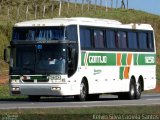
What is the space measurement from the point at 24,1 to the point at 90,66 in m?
51.0

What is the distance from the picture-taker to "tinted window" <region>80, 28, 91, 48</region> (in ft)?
106

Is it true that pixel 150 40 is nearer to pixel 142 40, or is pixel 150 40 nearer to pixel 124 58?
pixel 142 40

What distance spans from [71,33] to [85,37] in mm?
1180

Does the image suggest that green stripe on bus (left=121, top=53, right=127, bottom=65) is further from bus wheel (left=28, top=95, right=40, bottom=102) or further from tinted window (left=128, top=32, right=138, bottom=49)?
bus wheel (left=28, top=95, right=40, bottom=102)

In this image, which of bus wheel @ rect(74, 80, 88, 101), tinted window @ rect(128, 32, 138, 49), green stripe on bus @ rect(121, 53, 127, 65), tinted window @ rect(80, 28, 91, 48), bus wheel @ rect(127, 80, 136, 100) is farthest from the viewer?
tinted window @ rect(128, 32, 138, 49)

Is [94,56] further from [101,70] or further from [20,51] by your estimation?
[20,51]

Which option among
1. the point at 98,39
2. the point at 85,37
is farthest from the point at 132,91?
Result: the point at 85,37

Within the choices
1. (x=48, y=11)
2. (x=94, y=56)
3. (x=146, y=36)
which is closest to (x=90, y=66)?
(x=94, y=56)

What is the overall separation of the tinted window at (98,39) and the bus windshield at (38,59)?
8.62 ft

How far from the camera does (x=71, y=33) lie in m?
31.8

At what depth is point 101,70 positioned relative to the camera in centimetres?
3425

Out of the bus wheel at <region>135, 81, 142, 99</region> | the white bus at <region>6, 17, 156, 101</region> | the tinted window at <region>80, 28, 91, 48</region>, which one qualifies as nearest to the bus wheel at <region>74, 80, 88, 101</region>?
the white bus at <region>6, 17, 156, 101</region>

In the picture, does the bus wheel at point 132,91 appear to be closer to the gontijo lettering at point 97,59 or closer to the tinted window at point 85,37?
the gontijo lettering at point 97,59

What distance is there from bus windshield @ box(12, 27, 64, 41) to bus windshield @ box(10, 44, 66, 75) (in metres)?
0.42
